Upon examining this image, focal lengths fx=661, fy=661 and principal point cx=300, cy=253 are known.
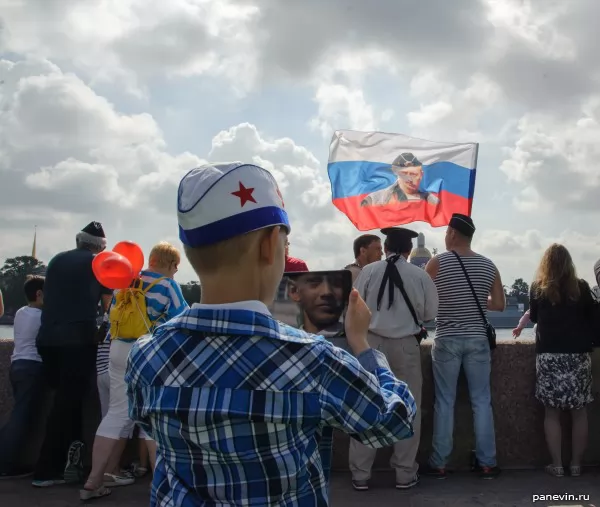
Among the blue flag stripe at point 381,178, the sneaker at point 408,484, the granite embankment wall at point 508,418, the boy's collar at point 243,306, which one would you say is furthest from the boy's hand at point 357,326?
the blue flag stripe at point 381,178

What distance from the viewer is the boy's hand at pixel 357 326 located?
175 cm

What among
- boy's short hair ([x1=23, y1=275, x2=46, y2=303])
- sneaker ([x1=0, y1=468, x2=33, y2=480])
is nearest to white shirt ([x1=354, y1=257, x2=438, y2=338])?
boy's short hair ([x1=23, y1=275, x2=46, y2=303])

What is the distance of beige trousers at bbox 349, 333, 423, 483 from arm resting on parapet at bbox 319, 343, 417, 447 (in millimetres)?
3688

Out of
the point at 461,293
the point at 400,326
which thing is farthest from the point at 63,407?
the point at 461,293

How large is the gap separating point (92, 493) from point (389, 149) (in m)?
5.29

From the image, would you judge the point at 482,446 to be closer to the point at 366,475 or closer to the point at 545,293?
the point at 366,475

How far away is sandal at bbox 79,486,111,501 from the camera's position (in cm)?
497

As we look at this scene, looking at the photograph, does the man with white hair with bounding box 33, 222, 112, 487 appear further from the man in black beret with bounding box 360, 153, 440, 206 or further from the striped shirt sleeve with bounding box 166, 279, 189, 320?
the man in black beret with bounding box 360, 153, 440, 206

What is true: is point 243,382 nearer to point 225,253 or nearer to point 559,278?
point 225,253

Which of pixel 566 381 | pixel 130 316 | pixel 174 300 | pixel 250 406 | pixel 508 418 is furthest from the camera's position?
pixel 508 418

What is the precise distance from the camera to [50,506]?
4914mm

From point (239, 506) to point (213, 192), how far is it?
2.44 ft

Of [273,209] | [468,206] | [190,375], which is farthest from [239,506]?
[468,206]

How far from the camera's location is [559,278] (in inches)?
221
